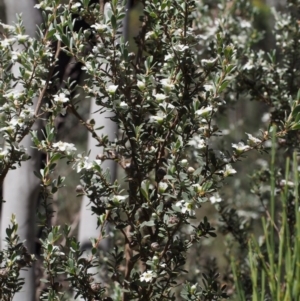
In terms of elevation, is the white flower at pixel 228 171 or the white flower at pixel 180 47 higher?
the white flower at pixel 180 47

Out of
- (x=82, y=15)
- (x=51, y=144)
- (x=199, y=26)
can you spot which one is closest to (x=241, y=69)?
(x=199, y=26)

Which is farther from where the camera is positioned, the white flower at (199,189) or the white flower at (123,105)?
the white flower at (123,105)

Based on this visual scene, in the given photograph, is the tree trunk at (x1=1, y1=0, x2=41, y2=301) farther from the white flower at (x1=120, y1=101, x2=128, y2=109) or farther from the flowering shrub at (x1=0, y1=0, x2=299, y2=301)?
the white flower at (x1=120, y1=101, x2=128, y2=109)

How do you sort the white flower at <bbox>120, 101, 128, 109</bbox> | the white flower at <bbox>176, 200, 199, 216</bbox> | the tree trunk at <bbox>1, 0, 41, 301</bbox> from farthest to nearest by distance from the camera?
the tree trunk at <bbox>1, 0, 41, 301</bbox>
the white flower at <bbox>120, 101, 128, 109</bbox>
the white flower at <bbox>176, 200, 199, 216</bbox>

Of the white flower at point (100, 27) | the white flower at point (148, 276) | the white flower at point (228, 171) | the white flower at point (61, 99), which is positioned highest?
the white flower at point (100, 27)

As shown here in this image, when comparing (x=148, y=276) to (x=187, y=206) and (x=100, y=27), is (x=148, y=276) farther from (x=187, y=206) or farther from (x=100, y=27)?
(x=100, y=27)

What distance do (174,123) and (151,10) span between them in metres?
0.38

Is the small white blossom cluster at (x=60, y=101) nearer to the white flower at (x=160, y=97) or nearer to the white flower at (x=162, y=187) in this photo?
the white flower at (x=160, y=97)

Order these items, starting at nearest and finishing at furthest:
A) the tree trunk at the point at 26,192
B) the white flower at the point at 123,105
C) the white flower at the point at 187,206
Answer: the white flower at the point at 187,206 → the white flower at the point at 123,105 → the tree trunk at the point at 26,192

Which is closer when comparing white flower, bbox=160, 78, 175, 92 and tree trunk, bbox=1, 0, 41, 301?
white flower, bbox=160, 78, 175, 92

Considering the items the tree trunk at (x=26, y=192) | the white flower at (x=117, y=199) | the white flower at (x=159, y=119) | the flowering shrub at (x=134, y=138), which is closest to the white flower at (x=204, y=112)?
the flowering shrub at (x=134, y=138)

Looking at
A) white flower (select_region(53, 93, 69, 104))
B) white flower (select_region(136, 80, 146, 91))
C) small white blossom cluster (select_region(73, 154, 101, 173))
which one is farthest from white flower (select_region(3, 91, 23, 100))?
white flower (select_region(136, 80, 146, 91))

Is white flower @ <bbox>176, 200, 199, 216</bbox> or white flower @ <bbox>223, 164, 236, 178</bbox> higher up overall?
white flower @ <bbox>223, 164, 236, 178</bbox>

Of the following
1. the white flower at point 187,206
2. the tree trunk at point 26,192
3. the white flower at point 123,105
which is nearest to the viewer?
the white flower at point 187,206
